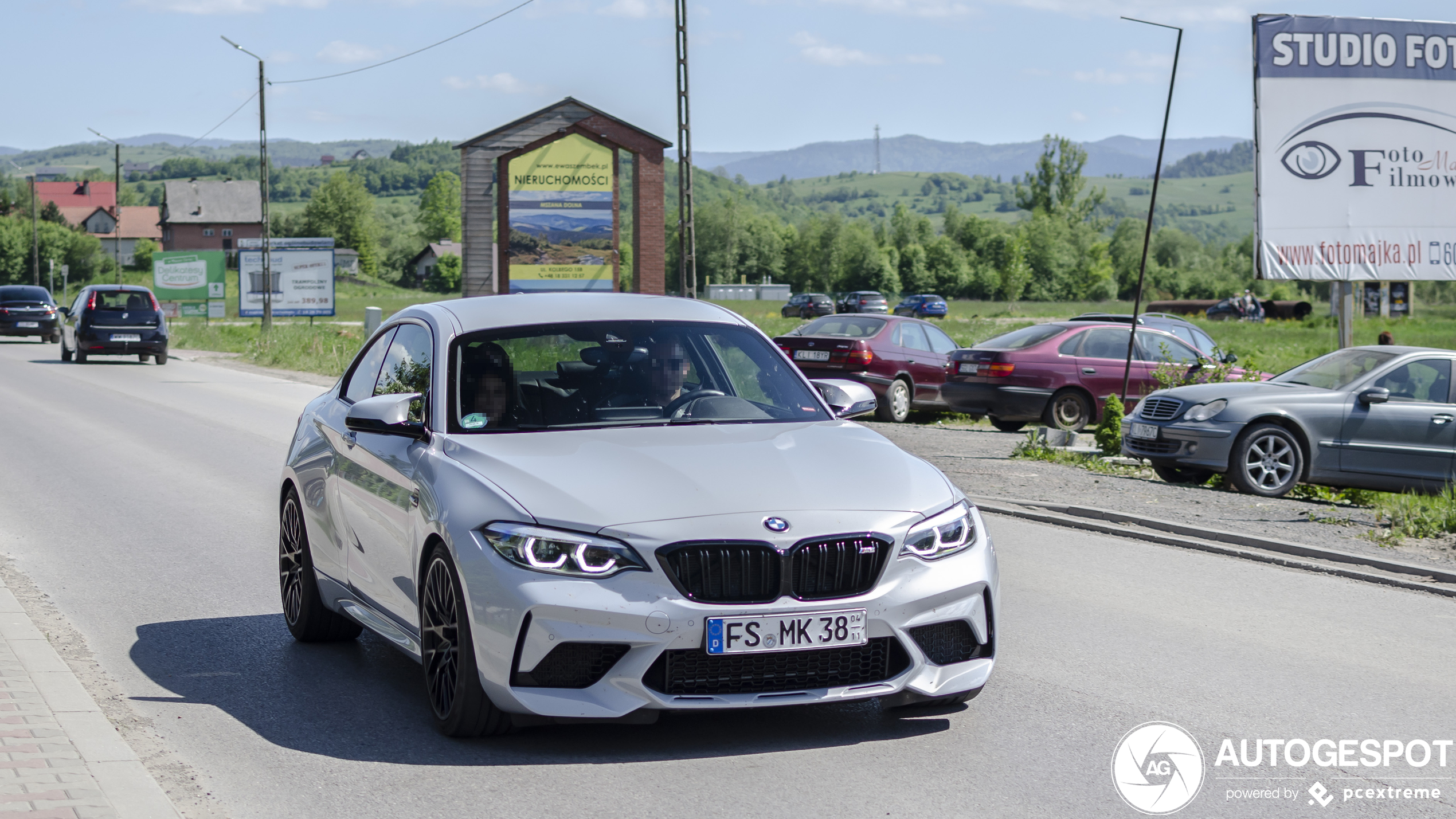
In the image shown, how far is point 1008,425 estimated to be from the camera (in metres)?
20.1

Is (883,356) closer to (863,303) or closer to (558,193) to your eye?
(558,193)

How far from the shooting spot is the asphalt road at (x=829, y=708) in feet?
14.6

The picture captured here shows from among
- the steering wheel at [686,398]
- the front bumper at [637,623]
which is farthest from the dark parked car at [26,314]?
the front bumper at [637,623]

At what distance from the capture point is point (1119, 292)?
137625 millimetres

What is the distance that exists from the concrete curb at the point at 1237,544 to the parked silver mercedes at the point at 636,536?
14.8ft

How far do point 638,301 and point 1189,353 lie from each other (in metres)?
14.4

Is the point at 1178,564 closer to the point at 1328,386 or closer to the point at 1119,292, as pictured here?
the point at 1328,386

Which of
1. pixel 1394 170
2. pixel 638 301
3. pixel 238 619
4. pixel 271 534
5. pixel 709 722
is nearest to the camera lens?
pixel 709 722

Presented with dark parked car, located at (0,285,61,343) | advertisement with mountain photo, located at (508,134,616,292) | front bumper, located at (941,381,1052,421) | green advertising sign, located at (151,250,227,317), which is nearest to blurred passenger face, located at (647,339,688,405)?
front bumper, located at (941,381,1052,421)

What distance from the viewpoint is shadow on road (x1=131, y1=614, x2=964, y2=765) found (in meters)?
4.92

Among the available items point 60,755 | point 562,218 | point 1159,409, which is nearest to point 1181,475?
point 1159,409

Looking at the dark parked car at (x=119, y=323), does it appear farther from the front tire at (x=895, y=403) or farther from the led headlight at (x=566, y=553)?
the led headlight at (x=566, y=553)

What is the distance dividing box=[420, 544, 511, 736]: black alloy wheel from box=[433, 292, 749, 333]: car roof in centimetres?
123

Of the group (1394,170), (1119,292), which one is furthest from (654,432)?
(1119,292)
